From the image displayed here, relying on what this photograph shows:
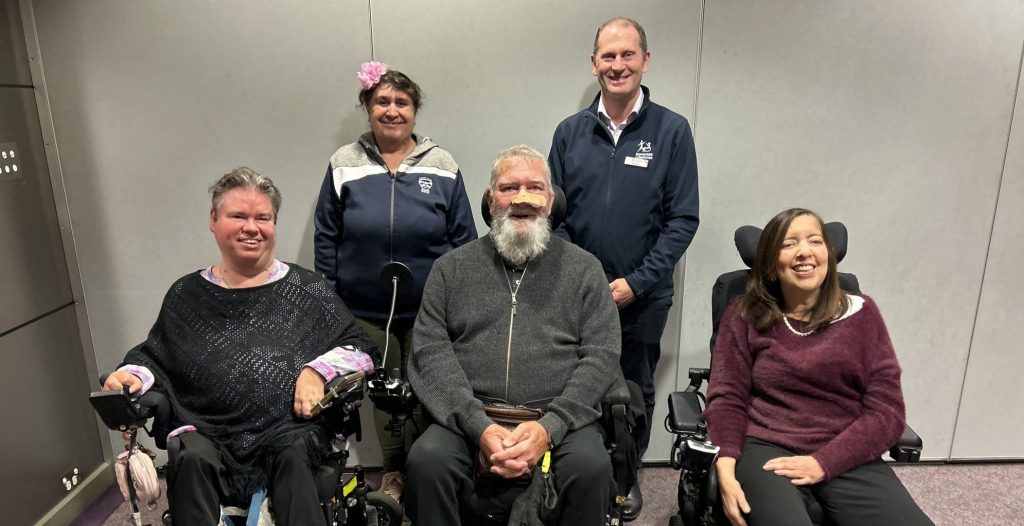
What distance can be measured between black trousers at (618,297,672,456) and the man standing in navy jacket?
0.09m

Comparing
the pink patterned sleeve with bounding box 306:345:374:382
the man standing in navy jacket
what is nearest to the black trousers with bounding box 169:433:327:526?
the pink patterned sleeve with bounding box 306:345:374:382

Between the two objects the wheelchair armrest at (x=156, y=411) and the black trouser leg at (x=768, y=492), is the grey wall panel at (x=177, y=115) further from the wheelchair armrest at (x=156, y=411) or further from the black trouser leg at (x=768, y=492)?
the black trouser leg at (x=768, y=492)

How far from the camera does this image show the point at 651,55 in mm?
2531

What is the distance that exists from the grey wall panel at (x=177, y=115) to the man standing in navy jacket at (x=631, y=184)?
1026mm

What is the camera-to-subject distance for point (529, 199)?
6.43 ft

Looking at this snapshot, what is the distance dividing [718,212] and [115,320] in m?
2.81

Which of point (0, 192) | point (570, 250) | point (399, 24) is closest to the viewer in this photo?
point (570, 250)

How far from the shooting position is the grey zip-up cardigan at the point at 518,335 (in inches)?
74.6

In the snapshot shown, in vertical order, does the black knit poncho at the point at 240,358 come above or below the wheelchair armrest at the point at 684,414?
above

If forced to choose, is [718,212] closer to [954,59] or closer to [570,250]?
[570,250]

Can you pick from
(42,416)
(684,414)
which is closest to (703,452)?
(684,414)

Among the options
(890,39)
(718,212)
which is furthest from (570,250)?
(890,39)

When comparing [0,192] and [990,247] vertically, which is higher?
[0,192]

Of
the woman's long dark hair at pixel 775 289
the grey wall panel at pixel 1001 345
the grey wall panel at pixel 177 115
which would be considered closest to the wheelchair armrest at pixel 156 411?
the grey wall panel at pixel 177 115
